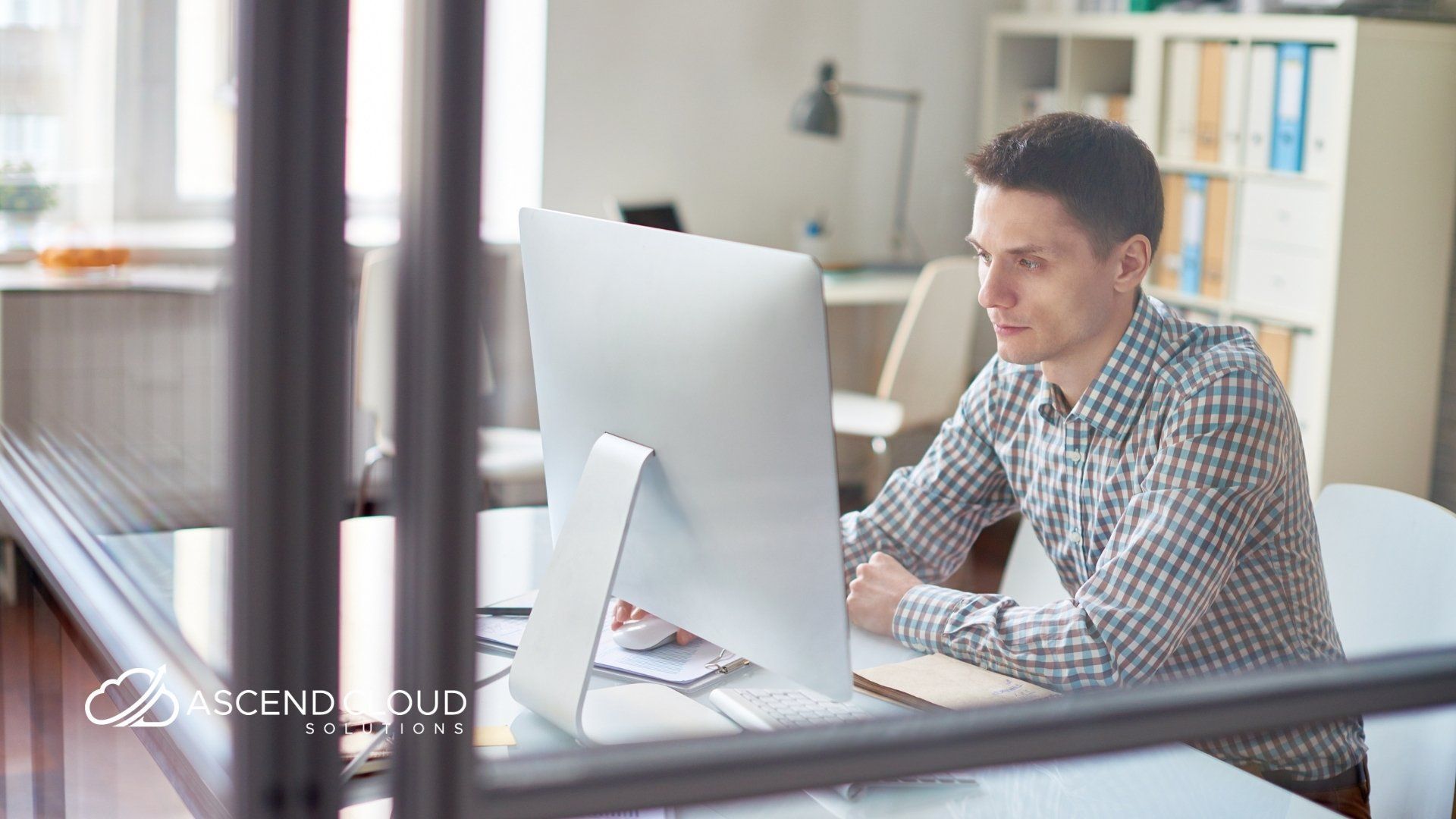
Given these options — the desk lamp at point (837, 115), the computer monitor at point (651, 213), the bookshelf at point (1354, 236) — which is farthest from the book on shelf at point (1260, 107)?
the computer monitor at point (651, 213)

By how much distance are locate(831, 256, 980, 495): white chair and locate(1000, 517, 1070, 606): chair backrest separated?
63.7 inches

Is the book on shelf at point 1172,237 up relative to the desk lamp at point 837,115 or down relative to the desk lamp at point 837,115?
down

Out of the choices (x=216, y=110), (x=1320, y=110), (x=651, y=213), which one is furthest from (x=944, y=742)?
(x=651, y=213)

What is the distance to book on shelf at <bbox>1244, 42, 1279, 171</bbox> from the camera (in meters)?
3.22

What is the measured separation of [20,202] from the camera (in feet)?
2.10

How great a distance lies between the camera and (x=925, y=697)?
1.13 m

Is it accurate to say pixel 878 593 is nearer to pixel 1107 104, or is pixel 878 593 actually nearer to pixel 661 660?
pixel 661 660

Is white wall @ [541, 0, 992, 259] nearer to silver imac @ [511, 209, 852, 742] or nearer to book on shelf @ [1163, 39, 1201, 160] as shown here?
book on shelf @ [1163, 39, 1201, 160]

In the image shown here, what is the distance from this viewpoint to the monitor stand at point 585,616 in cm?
102

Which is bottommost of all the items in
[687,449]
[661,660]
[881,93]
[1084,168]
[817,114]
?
[661,660]

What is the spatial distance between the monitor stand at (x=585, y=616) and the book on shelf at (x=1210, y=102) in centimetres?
278

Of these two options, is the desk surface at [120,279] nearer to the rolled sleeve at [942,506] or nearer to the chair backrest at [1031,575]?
the rolled sleeve at [942,506]

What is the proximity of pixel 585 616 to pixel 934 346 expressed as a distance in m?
2.33

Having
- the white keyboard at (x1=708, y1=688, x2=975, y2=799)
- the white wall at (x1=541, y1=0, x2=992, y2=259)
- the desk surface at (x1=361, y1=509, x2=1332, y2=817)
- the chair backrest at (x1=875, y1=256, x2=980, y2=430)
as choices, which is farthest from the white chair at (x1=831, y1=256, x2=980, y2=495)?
the desk surface at (x1=361, y1=509, x2=1332, y2=817)
